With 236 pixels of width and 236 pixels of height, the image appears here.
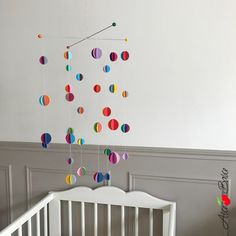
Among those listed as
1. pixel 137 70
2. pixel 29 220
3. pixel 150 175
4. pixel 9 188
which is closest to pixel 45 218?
pixel 29 220

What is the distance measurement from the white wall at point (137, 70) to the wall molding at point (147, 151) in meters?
Result: 0.04

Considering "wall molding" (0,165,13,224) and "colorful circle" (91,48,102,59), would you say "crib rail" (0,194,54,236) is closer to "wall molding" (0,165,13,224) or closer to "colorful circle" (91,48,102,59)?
"wall molding" (0,165,13,224)

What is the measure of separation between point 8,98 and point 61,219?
918 millimetres

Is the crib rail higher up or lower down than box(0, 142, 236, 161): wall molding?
lower down

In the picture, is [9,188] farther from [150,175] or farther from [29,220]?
[150,175]

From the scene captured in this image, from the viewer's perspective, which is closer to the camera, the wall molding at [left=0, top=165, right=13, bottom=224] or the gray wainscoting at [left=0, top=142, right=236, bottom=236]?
the gray wainscoting at [left=0, top=142, right=236, bottom=236]

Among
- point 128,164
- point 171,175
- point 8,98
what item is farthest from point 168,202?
point 8,98

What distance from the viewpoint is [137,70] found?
1960mm

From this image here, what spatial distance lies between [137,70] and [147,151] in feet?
1.68

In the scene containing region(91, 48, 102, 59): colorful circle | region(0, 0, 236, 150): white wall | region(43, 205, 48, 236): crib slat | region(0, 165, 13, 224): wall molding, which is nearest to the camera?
region(91, 48, 102, 59): colorful circle

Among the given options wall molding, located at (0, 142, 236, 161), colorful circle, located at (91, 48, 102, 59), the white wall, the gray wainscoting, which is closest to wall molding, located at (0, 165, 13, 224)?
the gray wainscoting

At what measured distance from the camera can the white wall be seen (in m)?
1.84

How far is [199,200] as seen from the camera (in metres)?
1.94

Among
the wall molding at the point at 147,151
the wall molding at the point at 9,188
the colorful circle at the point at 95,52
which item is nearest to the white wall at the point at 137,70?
the wall molding at the point at 147,151
